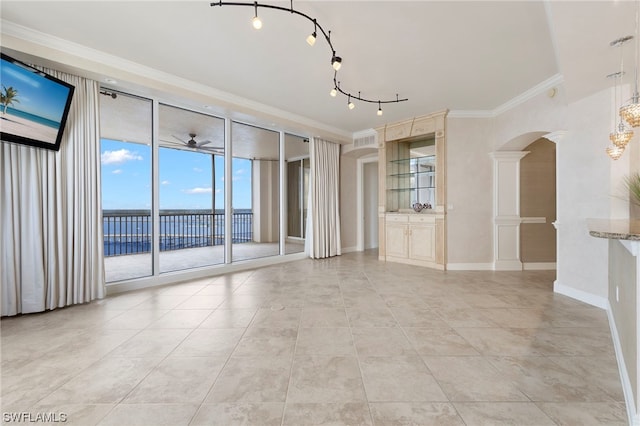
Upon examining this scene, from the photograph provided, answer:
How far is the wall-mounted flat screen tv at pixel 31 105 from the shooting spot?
2.59 m

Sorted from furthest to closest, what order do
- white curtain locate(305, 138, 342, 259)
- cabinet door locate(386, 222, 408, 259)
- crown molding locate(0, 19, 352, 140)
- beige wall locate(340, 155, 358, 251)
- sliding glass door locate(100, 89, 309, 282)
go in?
beige wall locate(340, 155, 358, 251), white curtain locate(305, 138, 342, 259), cabinet door locate(386, 222, 408, 259), sliding glass door locate(100, 89, 309, 282), crown molding locate(0, 19, 352, 140)

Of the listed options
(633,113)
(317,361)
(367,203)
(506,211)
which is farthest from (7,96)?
(506,211)

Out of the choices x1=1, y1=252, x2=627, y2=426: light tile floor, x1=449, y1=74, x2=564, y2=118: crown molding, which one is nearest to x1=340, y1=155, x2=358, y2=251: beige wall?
x1=449, y1=74, x2=564, y2=118: crown molding

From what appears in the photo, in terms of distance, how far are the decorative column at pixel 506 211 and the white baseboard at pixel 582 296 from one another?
4.46 feet

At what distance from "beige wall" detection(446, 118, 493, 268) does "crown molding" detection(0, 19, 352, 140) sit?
10.7ft

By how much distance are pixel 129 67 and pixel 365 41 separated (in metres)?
2.95

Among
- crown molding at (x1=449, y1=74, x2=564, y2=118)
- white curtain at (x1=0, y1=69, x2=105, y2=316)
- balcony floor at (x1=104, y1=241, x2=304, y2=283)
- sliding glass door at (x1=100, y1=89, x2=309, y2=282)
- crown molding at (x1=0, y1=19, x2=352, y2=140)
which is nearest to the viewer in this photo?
crown molding at (x1=0, y1=19, x2=352, y2=140)

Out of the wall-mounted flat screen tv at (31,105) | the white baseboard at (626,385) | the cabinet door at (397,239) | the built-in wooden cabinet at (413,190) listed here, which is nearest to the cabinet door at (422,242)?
the built-in wooden cabinet at (413,190)

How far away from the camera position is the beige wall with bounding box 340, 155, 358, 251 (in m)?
7.30

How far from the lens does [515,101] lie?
4.57 metres

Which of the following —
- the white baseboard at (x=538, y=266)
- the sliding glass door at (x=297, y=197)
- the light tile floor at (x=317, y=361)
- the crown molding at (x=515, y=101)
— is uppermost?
the crown molding at (x=515, y=101)

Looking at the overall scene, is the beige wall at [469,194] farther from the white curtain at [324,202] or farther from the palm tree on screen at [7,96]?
the palm tree on screen at [7,96]

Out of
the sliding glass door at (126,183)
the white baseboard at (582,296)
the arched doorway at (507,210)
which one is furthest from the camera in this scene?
the arched doorway at (507,210)

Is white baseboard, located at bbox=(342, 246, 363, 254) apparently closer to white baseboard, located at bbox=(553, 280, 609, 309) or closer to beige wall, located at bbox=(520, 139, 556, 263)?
beige wall, located at bbox=(520, 139, 556, 263)
